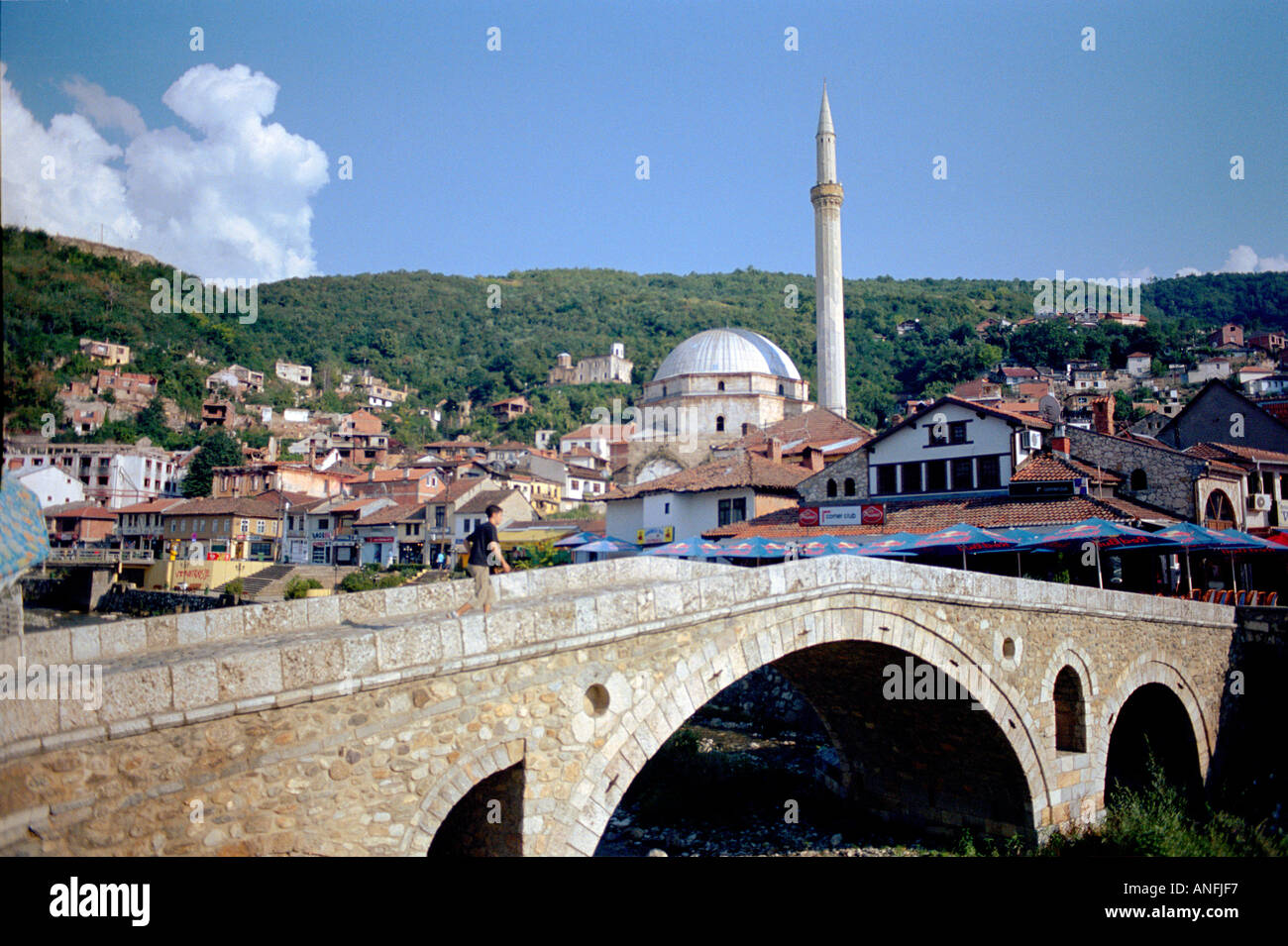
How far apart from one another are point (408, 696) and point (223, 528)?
1559 inches

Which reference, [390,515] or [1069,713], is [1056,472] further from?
[390,515]

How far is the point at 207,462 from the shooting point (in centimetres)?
4881

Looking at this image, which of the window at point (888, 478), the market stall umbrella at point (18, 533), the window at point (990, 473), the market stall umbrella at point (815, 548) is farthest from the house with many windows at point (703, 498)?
the market stall umbrella at point (18, 533)

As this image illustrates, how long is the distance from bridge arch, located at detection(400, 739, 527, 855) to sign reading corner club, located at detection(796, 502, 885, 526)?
1727 centimetres

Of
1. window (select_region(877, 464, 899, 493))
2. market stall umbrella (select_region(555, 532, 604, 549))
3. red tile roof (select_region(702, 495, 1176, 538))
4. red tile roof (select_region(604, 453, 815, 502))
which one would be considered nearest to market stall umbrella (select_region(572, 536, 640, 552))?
market stall umbrella (select_region(555, 532, 604, 549))

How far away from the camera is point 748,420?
157ft

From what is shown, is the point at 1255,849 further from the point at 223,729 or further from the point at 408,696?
the point at 223,729

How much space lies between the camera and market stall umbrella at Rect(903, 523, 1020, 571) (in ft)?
55.3

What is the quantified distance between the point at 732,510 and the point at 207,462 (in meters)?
35.2

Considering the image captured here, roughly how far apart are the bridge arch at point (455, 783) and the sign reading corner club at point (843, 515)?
56.7 ft

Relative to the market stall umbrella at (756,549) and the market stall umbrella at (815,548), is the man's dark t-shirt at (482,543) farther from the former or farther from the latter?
the market stall umbrella at (756,549)

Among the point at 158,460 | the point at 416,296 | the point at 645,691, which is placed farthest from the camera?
the point at 416,296

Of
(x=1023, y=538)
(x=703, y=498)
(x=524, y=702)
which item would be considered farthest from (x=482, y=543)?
(x=703, y=498)
